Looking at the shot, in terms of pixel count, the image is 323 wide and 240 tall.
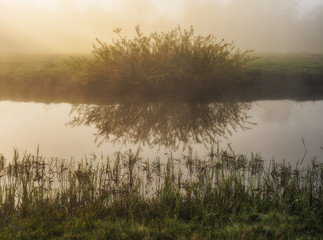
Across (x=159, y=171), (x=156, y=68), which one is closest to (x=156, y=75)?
(x=156, y=68)

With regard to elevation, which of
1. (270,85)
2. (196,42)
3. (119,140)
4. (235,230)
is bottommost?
(235,230)

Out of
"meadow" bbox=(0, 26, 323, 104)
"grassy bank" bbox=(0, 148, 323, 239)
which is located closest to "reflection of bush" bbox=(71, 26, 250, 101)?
"meadow" bbox=(0, 26, 323, 104)

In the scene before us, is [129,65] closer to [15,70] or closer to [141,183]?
[15,70]

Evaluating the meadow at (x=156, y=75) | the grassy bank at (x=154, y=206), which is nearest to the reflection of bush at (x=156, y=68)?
→ the meadow at (x=156, y=75)

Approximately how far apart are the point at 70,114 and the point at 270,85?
11.6m

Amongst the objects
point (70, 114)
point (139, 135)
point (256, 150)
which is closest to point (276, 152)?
point (256, 150)

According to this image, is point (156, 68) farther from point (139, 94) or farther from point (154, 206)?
point (154, 206)

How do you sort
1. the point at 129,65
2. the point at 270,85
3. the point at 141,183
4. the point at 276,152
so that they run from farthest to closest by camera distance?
the point at 270,85, the point at 129,65, the point at 276,152, the point at 141,183

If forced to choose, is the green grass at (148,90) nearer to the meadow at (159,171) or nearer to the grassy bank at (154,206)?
the meadow at (159,171)

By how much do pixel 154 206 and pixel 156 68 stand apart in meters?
14.0

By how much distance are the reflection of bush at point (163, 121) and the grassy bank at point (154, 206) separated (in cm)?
396

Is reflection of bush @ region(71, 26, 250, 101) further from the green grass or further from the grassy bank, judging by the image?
the grassy bank

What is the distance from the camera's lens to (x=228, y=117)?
59.6 feet

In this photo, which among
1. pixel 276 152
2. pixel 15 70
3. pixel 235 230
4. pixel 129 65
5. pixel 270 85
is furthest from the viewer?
pixel 15 70
